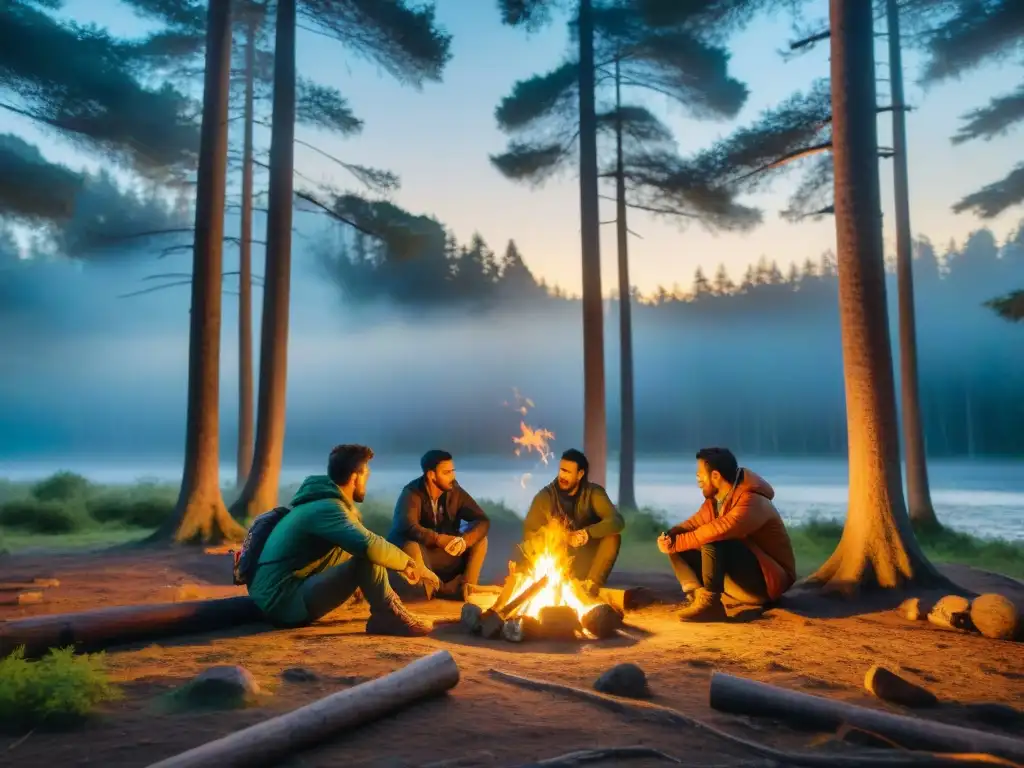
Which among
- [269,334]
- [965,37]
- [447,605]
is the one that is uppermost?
[965,37]

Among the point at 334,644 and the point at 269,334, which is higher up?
the point at 269,334

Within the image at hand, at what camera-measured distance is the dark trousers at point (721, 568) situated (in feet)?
22.1

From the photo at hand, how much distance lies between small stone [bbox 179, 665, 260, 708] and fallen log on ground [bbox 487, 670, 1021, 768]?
5.06 feet

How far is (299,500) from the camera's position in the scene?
5.63 metres

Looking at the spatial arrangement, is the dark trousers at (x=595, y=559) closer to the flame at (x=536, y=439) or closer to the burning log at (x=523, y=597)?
the burning log at (x=523, y=597)

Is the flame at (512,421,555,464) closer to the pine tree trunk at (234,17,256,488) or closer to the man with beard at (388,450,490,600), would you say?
the man with beard at (388,450,490,600)

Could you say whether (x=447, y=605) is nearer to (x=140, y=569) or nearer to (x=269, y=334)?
(x=140, y=569)

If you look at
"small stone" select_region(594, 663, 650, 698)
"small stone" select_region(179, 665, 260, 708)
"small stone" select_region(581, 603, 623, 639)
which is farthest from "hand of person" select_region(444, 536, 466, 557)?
"small stone" select_region(179, 665, 260, 708)

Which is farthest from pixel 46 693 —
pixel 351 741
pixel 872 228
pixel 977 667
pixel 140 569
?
pixel 872 228

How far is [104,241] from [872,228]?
14427 millimetres

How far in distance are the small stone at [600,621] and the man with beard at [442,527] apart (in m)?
1.69

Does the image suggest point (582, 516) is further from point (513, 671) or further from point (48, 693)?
point (48, 693)

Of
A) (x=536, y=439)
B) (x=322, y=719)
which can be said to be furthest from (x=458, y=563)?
(x=322, y=719)

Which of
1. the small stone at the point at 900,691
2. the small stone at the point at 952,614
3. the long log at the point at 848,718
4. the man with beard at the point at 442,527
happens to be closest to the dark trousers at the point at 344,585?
the man with beard at the point at 442,527
